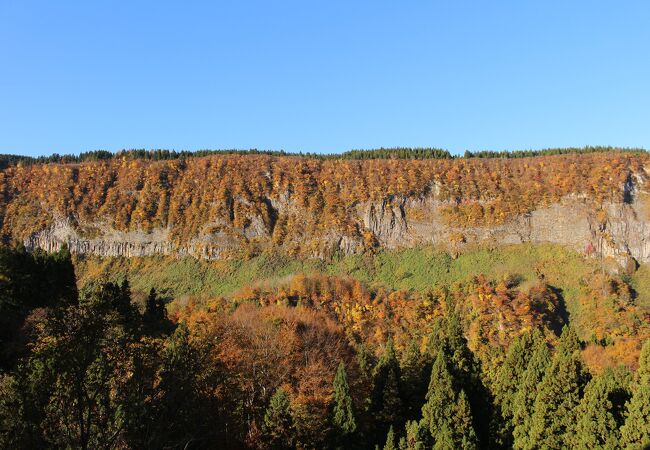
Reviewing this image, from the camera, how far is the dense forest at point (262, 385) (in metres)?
17.9

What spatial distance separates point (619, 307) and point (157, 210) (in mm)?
76792

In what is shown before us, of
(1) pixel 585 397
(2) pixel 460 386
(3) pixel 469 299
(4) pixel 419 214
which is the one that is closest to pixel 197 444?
(2) pixel 460 386

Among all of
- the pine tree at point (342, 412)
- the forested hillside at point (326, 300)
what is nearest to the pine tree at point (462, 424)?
the forested hillside at point (326, 300)

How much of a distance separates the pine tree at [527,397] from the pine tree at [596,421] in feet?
11.4

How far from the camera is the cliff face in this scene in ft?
285

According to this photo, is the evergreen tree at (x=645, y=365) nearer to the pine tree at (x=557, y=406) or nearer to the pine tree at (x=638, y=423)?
the pine tree at (x=638, y=423)

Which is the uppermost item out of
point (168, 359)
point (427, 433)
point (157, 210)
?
point (157, 210)

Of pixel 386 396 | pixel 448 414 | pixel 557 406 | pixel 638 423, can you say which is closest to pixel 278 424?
pixel 386 396

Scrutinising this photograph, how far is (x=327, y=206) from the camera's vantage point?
97812mm

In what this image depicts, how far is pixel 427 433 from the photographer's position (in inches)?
1240

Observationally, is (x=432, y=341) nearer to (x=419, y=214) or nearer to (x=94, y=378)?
(x=94, y=378)

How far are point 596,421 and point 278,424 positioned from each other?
17.4 metres

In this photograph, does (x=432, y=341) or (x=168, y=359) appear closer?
(x=168, y=359)

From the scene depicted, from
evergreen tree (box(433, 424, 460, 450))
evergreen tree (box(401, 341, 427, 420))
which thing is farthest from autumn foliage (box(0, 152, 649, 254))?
evergreen tree (box(433, 424, 460, 450))
